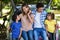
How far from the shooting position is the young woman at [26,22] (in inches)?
270

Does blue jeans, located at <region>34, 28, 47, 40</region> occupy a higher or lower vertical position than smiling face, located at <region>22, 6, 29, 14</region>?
lower

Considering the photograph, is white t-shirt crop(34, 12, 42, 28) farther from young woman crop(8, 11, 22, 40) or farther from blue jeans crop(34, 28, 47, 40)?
young woman crop(8, 11, 22, 40)

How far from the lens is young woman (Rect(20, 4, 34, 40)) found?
6859 mm

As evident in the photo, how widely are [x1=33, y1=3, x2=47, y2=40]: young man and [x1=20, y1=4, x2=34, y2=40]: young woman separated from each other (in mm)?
125

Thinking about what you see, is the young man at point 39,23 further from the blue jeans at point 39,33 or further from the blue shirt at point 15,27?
the blue shirt at point 15,27

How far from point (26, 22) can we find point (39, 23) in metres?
0.36

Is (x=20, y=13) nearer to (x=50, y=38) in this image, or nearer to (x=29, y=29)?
(x=29, y=29)

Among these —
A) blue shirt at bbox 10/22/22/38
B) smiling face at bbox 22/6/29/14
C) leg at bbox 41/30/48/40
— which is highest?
smiling face at bbox 22/6/29/14

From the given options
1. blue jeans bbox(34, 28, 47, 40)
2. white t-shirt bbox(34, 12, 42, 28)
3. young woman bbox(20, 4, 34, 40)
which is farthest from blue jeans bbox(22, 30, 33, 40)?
white t-shirt bbox(34, 12, 42, 28)

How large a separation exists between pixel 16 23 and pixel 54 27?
1.08m

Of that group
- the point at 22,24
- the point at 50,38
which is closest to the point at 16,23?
the point at 22,24

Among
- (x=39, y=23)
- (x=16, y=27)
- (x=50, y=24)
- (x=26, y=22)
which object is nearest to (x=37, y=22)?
(x=39, y=23)

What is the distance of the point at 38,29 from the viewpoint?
6965 millimetres

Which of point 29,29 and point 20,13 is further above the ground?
point 20,13
